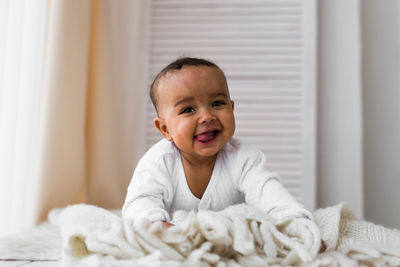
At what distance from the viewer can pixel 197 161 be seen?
1105mm

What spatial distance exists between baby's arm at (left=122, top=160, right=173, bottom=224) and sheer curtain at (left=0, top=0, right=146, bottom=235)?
1.44 feet

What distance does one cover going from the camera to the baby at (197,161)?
98cm

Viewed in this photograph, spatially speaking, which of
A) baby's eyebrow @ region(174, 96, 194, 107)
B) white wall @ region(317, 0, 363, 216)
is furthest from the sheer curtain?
white wall @ region(317, 0, 363, 216)

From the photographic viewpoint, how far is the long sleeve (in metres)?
0.90

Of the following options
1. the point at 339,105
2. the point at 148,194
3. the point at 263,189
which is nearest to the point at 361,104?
the point at 339,105

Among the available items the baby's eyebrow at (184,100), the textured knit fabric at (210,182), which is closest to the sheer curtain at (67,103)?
the textured knit fabric at (210,182)

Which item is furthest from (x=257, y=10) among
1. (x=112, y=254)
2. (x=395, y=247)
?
(x=112, y=254)

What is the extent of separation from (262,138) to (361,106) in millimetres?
422

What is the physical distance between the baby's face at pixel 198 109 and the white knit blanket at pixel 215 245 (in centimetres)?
25

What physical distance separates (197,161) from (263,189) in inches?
7.8

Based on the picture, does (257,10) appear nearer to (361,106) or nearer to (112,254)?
(361,106)

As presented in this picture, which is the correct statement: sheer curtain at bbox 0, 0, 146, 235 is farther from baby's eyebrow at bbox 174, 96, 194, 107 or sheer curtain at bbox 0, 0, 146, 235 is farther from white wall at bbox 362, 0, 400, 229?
white wall at bbox 362, 0, 400, 229

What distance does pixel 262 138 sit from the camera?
174 cm

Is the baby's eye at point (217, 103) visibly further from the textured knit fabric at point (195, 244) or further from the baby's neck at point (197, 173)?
the textured knit fabric at point (195, 244)
